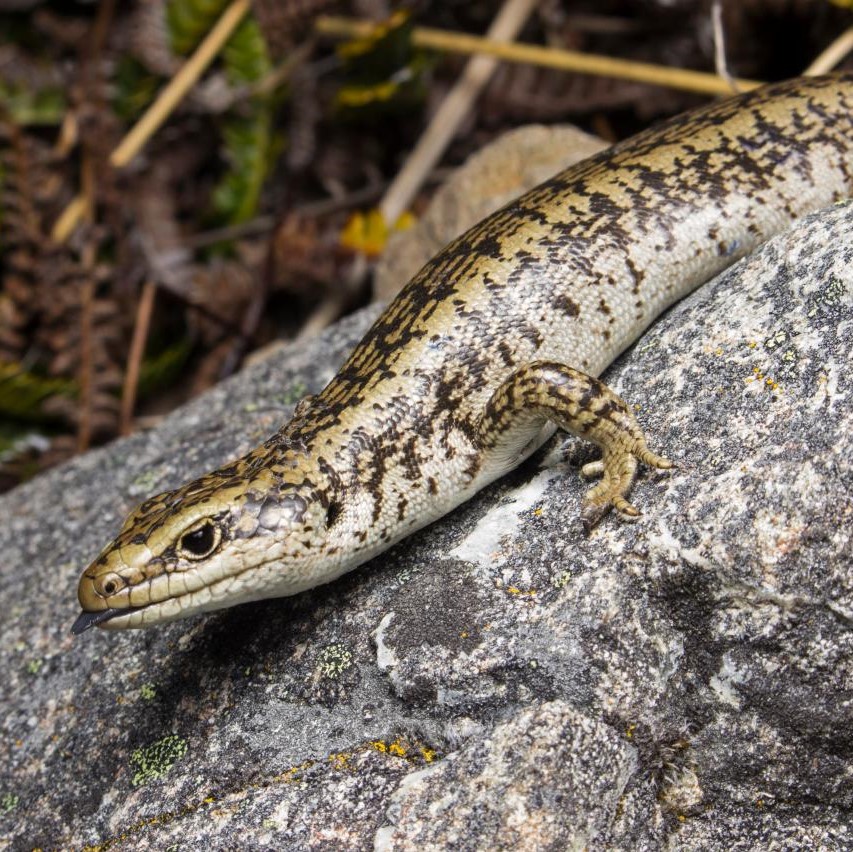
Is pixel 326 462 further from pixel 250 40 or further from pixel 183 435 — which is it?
pixel 250 40

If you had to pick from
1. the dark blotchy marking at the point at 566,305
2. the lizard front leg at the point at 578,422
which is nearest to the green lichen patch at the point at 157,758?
the lizard front leg at the point at 578,422

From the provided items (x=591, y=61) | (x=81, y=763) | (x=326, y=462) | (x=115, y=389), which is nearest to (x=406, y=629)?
(x=326, y=462)

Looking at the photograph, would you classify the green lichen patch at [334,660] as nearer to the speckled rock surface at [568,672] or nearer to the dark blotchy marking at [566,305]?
the speckled rock surface at [568,672]

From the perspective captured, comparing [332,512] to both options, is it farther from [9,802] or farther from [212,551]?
[9,802]

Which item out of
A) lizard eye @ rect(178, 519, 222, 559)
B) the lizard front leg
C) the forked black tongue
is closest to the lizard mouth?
the forked black tongue

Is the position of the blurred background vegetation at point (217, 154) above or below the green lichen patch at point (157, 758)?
above

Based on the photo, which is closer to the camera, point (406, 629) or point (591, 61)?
point (406, 629)

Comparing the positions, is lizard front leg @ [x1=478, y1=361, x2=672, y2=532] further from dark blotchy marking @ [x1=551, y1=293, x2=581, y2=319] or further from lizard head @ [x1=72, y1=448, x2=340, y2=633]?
lizard head @ [x1=72, y1=448, x2=340, y2=633]
